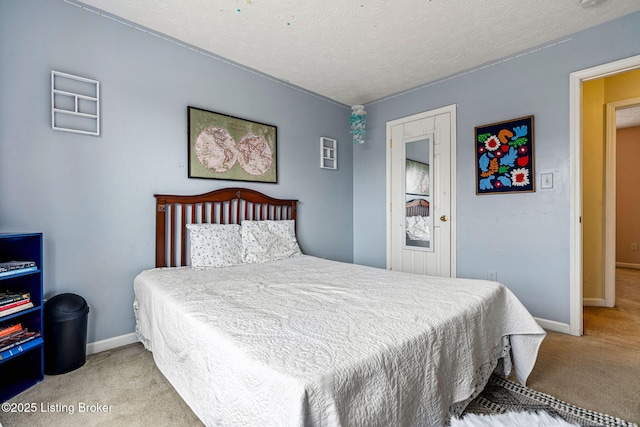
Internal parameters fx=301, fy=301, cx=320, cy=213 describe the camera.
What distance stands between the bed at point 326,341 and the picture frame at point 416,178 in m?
1.57

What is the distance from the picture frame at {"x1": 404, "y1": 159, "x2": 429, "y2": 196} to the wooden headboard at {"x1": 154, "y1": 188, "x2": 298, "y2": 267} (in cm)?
160

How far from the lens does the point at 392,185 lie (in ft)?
12.6

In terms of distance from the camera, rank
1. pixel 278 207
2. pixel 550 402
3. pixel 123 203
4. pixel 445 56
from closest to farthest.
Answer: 1. pixel 550 402
2. pixel 123 203
3. pixel 445 56
4. pixel 278 207

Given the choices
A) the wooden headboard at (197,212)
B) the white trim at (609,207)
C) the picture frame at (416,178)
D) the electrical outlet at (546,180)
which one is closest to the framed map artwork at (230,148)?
the wooden headboard at (197,212)

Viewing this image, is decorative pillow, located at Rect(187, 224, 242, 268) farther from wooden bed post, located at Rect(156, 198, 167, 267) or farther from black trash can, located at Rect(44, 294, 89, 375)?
black trash can, located at Rect(44, 294, 89, 375)

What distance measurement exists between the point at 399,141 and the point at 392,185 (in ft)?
1.81

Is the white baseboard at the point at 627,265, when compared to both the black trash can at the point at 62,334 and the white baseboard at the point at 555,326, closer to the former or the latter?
the white baseboard at the point at 555,326

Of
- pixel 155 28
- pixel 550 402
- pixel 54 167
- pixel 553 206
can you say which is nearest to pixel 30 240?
pixel 54 167

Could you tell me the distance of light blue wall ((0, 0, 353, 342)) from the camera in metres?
1.93

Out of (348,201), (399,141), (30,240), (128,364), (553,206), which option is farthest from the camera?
(348,201)

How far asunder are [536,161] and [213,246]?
9.76ft

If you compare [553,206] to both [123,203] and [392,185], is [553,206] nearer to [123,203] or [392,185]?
A: [392,185]

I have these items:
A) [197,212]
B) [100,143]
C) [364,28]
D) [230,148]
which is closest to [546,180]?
[364,28]

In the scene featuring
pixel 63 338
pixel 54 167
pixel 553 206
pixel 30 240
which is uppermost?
pixel 54 167
